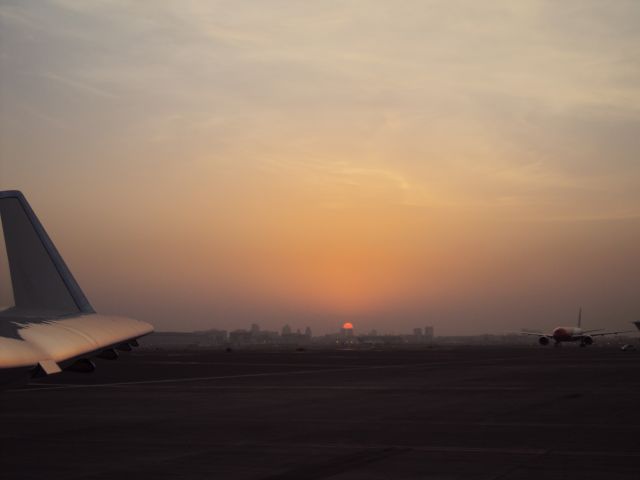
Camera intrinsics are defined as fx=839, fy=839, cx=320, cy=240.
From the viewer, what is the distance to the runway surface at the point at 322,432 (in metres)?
15.6

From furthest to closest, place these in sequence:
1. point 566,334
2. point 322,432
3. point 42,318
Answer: point 566,334 < point 322,432 < point 42,318

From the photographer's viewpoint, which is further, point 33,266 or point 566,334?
point 566,334

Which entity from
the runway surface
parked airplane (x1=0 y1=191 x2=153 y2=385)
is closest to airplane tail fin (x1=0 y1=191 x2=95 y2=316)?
parked airplane (x1=0 y1=191 x2=153 y2=385)

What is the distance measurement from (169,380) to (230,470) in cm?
3029

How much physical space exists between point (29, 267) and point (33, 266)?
6 cm

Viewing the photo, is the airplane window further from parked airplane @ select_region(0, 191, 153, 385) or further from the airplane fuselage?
the airplane fuselage

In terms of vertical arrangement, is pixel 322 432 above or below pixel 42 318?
below

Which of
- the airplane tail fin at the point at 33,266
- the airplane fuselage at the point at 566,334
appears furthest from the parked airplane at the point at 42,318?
the airplane fuselage at the point at 566,334

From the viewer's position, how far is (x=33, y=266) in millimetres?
13086

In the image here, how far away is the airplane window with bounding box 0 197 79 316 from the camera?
42.1 feet

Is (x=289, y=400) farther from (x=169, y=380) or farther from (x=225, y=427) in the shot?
(x=169, y=380)

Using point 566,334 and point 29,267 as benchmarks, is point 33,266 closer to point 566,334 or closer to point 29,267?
point 29,267

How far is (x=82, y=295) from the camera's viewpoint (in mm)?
13234

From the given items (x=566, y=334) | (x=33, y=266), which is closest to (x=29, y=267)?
(x=33, y=266)
